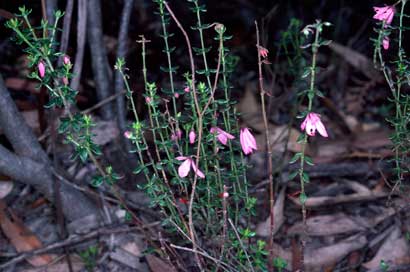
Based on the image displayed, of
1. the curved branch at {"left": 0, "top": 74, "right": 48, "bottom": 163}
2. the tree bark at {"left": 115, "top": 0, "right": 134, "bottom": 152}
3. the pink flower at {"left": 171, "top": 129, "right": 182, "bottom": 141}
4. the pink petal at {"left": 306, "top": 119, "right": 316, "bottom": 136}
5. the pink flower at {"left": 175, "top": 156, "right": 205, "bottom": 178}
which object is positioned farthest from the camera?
the tree bark at {"left": 115, "top": 0, "right": 134, "bottom": 152}

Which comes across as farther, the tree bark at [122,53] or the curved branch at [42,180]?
the tree bark at [122,53]

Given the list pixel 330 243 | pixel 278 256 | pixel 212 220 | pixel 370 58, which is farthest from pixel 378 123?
pixel 212 220

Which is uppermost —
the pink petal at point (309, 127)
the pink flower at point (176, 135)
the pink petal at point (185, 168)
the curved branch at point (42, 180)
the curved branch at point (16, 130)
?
the pink petal at point (309, 127)

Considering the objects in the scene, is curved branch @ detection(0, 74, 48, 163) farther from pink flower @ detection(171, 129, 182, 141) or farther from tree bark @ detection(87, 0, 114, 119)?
pink flower @ detection(171, 129, 182, 141)

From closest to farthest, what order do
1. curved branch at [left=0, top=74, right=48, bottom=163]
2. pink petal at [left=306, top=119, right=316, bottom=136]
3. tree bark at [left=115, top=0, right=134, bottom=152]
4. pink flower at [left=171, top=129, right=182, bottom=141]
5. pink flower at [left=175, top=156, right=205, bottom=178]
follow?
pink petal at [left=306, top=119, right=316, bottom=136]
pink flower at [left=175, top=156, right=205, bottom=178]
pink flower at [left=171, top=129, right=182, bottom=141]
curved branch at [left=0, top=74, right=48, bottom=163]
tree bark at [left=115, top=0, right=134, bottom=152]

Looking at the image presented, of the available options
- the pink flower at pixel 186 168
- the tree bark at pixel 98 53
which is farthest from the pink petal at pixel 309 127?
the tree bark at pixel 98 53

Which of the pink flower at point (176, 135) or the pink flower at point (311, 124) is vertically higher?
the pink flower at point (311, 124)

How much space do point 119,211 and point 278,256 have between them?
84 cm

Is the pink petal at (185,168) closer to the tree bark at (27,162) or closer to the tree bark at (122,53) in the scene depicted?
the tree bark at (27,162)

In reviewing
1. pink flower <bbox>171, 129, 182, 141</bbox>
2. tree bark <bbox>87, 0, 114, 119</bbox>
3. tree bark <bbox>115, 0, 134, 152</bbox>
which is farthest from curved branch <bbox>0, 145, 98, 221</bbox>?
pink flower <bbox>171, 129, 182, 141</bbox>

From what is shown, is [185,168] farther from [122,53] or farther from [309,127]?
[122,53]

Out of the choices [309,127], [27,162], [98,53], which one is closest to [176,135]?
[309,127]

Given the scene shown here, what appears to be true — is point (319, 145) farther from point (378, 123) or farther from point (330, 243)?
point (330, 243)

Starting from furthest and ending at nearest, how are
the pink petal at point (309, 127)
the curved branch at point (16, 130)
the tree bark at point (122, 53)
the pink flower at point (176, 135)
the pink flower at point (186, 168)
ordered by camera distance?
the tree bark at point (122, 53), the curved branch at point (16, 130), the pink flower at point (176, 135), the pink flower at point (186, 168), the pink petal at point (309, 127)
